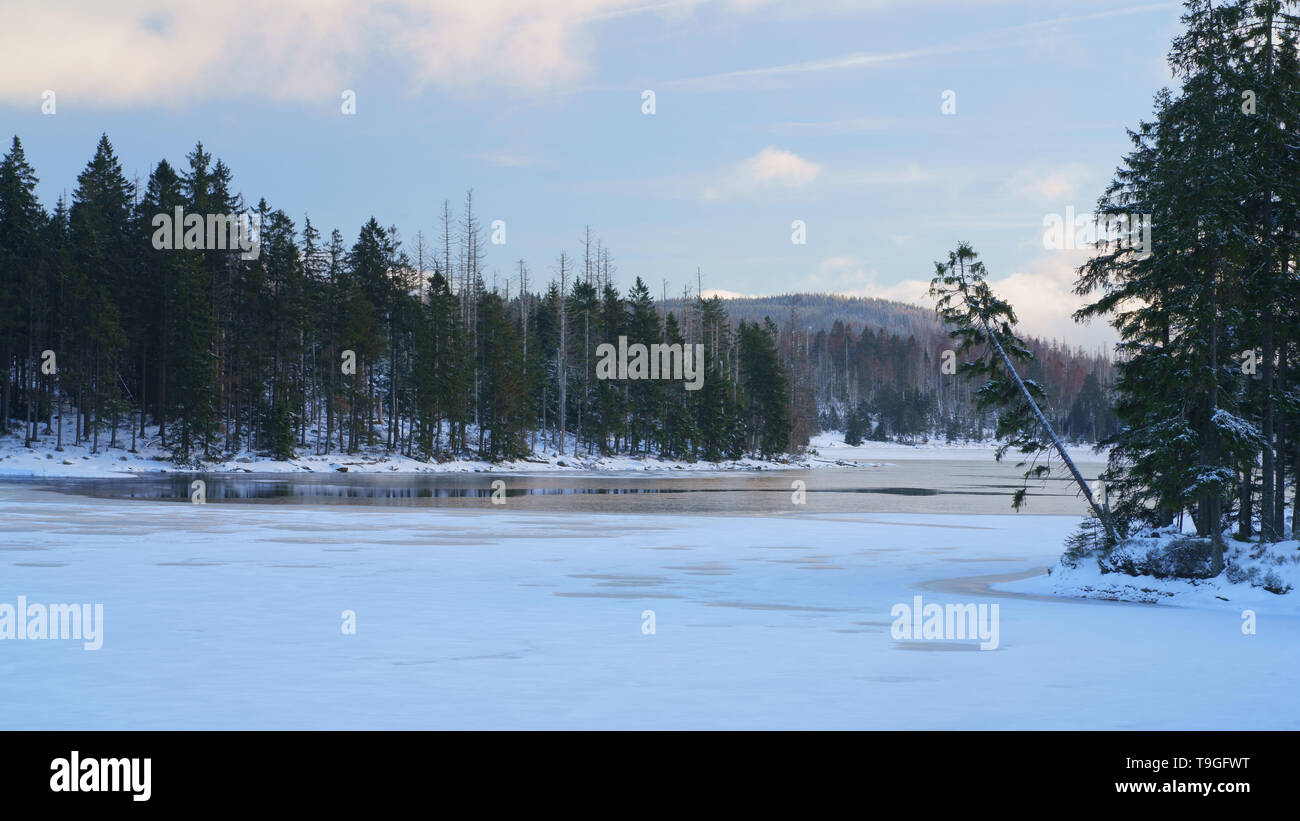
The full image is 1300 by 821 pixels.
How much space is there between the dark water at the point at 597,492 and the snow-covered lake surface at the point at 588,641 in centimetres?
1324

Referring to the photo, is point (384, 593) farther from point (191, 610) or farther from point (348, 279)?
point (348, 279)

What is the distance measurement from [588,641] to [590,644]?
0.21 metres

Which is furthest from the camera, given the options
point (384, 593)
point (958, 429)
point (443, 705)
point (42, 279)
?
point (958, 429)

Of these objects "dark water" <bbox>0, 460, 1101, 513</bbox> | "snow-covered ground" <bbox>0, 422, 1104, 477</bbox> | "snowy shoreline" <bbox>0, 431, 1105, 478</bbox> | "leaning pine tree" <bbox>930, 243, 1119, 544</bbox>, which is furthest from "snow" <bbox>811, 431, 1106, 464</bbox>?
"leaning pine tree" <bbox>930, 243, 1119, 544</bbox>

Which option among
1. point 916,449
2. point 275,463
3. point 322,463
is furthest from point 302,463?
point 916,449

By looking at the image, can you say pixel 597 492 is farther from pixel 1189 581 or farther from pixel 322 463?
pixel 1189 581

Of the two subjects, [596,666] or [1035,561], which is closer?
[596,666]

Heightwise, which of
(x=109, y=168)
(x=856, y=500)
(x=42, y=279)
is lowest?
(x=856, y=500)

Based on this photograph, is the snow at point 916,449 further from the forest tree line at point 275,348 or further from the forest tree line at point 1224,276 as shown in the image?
the forest tree line at point 1224,276

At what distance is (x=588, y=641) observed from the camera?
474 inches

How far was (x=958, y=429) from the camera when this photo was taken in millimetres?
159000

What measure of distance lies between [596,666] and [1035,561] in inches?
575
